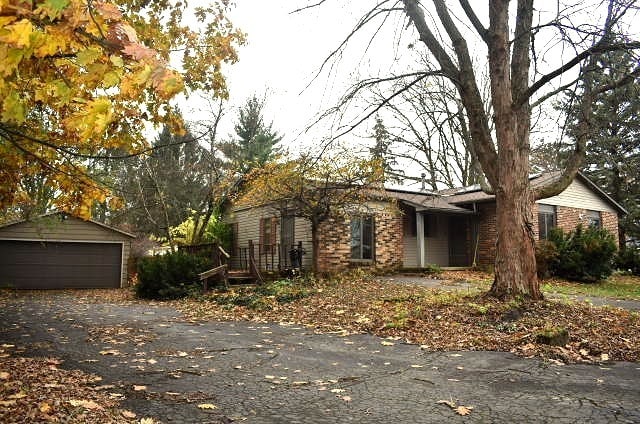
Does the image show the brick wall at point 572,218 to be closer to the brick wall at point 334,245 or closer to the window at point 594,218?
the window at point 594,218

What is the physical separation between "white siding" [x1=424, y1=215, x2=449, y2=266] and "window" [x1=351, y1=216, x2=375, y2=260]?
334cm

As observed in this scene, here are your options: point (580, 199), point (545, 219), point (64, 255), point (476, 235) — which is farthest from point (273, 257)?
point (580, 199)

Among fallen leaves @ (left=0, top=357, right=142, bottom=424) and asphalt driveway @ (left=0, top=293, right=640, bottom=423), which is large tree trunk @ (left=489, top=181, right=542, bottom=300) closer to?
asphalt driveway @ (left=0, top=293, right=640, bottom=423)

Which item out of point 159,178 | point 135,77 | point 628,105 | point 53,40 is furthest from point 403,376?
point 628,105

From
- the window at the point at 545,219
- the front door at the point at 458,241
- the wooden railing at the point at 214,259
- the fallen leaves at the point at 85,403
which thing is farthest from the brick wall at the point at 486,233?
the fallen leaves at the point at 85,403

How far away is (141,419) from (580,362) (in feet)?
16.1

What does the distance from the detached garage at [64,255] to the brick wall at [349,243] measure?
8.79 meters

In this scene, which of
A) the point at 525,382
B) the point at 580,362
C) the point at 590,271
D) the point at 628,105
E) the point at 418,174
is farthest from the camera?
the point at 418,174

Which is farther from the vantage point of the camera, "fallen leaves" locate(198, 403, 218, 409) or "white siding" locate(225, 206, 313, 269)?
"white siding" locate(225, 206, 313, 269)

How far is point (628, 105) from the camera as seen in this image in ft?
92.4

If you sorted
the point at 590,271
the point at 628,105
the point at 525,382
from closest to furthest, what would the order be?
the point at 525,382 < the point at 590,271 < the point at 628,105

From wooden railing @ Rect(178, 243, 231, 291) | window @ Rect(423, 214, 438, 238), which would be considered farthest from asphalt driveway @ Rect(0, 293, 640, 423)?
window @ Rect(423, 214, 438, 238)

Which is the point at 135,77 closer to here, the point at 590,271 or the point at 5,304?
the point at 5,304

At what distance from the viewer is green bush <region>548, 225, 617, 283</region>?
53.4ft
